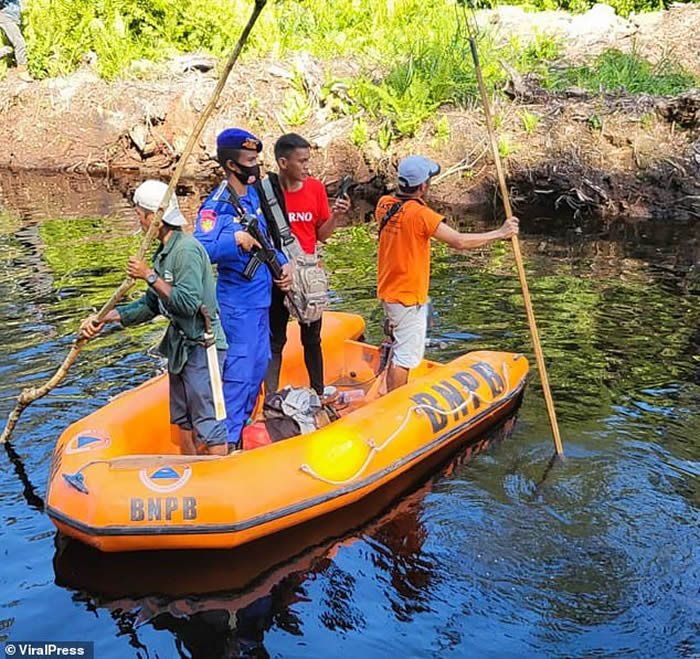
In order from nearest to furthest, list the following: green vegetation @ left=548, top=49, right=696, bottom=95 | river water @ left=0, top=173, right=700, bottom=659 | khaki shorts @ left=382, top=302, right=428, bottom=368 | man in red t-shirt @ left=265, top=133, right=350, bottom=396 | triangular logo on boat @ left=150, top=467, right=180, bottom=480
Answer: river water @ left=0, top=173, right=700, bottom=659 < triangular logo on boat @ left=150, top=467, right=180, bottom=480 < man in red t-shirt @ left=265, top=133, right=350, bottom=396 < khaki shorts @ left=382, top=302, right=428, bottom=368 < green vegetation @ left=548, top=49, right=696, bottom=95

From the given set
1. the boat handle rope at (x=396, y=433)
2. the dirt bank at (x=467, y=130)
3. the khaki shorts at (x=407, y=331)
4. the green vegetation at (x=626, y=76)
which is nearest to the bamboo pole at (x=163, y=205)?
the boat handle rope at (x=396, y=433)

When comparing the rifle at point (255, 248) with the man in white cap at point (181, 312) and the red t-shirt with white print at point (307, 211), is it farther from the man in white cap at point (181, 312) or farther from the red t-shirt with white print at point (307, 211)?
the red t-shirt with white print at point (307, 211)

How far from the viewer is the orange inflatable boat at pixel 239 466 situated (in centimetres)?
442

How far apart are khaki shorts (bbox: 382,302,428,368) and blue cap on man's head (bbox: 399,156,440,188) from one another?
2.58ft

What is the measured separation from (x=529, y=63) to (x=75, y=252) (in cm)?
818

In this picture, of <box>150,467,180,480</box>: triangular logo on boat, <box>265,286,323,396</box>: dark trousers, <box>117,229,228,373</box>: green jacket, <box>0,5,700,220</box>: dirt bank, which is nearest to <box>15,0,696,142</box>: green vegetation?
<box>0,5,700,220</box>: dirt bank

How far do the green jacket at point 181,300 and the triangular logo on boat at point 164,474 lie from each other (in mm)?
525

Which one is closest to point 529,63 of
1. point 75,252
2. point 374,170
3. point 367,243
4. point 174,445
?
point 374,170

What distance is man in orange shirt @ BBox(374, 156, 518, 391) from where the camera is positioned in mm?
5348

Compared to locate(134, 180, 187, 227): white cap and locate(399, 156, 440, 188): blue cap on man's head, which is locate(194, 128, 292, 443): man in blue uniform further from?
locate(399, 156, 440, 188): blue cap on man's head

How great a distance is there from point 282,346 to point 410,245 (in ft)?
3.88

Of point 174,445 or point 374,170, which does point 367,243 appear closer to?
point 374,170

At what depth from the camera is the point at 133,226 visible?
40.8 ft

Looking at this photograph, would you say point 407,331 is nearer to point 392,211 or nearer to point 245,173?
point 392,211
